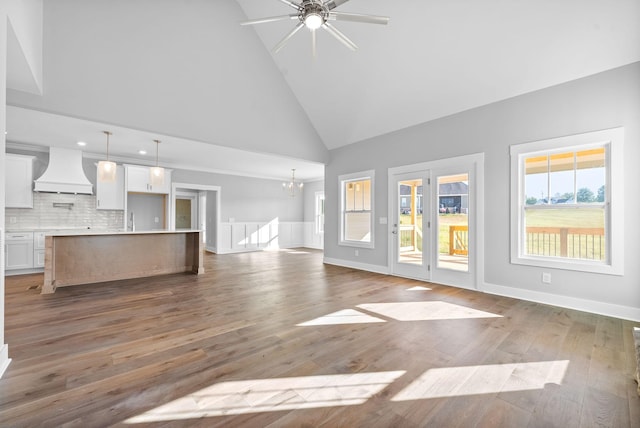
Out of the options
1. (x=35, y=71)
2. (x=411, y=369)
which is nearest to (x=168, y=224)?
(x=35, y=71)

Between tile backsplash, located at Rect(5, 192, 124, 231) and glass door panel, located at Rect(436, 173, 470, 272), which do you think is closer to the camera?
glass door panel, located at Rect(436, 173, 470, 272)

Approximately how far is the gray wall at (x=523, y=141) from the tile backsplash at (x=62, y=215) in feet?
20.9

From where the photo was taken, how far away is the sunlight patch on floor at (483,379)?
1816 mm

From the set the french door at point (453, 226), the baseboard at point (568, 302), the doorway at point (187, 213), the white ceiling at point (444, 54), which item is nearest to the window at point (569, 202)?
the baseboard at point (568, 302)

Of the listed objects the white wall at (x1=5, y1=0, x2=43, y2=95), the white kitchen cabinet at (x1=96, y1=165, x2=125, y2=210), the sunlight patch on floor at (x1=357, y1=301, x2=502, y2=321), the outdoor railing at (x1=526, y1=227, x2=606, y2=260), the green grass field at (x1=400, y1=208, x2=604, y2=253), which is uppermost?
the white wall at (x1=5, y1=0, x2=43, y2=95)

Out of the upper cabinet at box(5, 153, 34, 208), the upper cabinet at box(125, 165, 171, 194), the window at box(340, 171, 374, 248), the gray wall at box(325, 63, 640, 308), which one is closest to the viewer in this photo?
the gray wall at box(325, 63, 640, 308)

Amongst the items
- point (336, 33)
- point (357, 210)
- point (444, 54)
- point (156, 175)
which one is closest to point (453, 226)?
point (357, 210)

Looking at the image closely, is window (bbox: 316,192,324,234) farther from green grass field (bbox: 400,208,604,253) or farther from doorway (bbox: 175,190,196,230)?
green grass field (bbox: 400,208,604,253)

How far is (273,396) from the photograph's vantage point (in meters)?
1.76

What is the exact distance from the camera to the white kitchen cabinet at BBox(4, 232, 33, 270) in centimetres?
533

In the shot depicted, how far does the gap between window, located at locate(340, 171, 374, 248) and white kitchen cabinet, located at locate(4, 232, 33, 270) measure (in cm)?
644

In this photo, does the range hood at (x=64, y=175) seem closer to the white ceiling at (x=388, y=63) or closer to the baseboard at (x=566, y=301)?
the white ceiling at (x=388, y=63)

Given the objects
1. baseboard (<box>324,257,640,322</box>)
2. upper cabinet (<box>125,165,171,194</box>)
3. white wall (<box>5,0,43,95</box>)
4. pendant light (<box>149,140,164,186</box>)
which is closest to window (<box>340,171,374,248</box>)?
baseboard (<box>324,257,640,322</box>)

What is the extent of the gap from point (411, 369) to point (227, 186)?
814 centimetres
